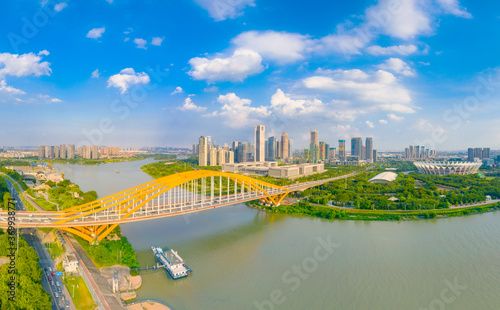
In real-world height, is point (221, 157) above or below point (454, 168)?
above

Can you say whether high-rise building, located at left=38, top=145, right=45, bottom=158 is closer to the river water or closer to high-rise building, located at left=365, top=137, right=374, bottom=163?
the river water

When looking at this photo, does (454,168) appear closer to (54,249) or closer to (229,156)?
(229,156)

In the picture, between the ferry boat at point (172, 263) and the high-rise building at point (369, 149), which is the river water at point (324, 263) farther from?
the high-rise building at point (369, 149)

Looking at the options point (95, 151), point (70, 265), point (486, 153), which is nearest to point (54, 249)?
point (70, 265)

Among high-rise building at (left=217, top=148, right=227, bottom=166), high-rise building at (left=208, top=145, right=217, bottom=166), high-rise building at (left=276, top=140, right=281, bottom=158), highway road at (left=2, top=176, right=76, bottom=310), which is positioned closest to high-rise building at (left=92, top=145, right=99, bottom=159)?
high-rise building at (left=208, top=145, right=217, bottom=166)

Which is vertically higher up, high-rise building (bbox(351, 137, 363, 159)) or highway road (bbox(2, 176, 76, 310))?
high-rise building (bbox(351, 137, 363, 159))

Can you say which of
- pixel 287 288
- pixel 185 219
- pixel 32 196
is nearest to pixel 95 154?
pixel 32 196
